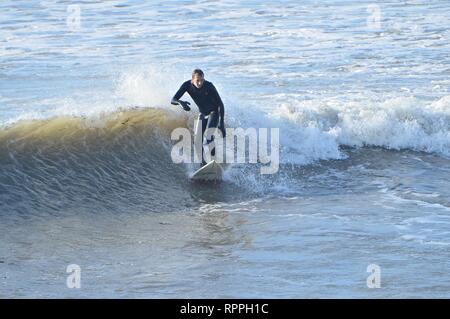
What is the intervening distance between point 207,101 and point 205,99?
0.14ft

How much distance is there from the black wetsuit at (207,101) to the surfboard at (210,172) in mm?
603

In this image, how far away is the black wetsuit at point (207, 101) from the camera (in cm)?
1330

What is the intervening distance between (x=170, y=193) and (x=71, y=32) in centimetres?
1071

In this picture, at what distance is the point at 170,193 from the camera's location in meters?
13.6

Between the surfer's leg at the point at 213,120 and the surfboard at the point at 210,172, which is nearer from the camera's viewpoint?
the surfer's leg at the point at 213,120

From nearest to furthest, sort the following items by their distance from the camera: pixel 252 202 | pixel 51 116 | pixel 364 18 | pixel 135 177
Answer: pixel 252 202
pixel 135 177
pixel 51 116
pixel 364 18

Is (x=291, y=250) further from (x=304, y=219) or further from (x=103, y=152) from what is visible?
(x=103, y=152)

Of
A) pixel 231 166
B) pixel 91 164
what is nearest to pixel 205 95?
pixel 231 166

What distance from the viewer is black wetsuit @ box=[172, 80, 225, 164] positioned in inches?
524

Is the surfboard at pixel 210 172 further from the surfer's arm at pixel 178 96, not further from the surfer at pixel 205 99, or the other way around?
the surfer's arm at pixel 178 96

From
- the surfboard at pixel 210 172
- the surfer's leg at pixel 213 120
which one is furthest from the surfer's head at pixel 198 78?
the surfboard at pixel 210 172

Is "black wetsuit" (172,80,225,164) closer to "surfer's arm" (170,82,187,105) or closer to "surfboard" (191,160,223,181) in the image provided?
"surfer's arm" (170,82,187,105)
